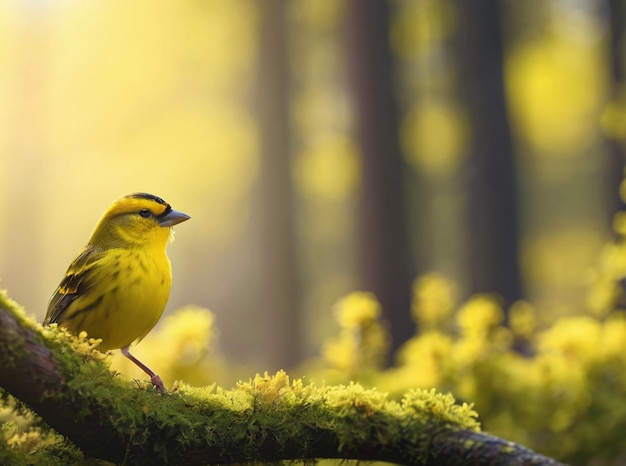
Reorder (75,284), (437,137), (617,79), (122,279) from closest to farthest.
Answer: (122,279) < (75,284) < (617,79) < (437,137)

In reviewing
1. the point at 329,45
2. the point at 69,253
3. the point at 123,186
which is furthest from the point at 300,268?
the point at 69,253

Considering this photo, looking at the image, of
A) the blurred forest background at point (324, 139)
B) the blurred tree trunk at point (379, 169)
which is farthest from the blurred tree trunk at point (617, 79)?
the blurred tree trunk at point (379, 169)

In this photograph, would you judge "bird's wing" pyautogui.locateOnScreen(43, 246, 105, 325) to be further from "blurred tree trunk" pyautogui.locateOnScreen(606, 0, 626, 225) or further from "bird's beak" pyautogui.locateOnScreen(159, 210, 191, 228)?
"blurred tree trunk" pyautogui.locateOnScreen(606, 0, 626, 225)

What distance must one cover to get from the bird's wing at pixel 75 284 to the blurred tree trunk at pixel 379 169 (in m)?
6.65

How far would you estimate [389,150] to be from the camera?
1009 cm

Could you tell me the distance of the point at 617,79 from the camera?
12.1 meters

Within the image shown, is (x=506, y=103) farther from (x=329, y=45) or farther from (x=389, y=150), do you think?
(x=329, y=45)

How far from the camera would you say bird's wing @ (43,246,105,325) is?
328 centimetres

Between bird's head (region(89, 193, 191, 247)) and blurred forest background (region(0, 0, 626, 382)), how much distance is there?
115 inches

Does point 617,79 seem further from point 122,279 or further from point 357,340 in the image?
point 122,279

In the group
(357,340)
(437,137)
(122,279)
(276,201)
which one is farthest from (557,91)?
(122,279)

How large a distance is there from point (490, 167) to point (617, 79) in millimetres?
3078

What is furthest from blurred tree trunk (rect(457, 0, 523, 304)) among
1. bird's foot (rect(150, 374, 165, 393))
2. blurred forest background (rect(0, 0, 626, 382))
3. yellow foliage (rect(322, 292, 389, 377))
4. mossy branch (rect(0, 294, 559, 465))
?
mossy branch (rect(0, 294, 559, 465))

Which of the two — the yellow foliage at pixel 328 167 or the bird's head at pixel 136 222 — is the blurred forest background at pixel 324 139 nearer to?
the yellow foliage at pixel 328 167
